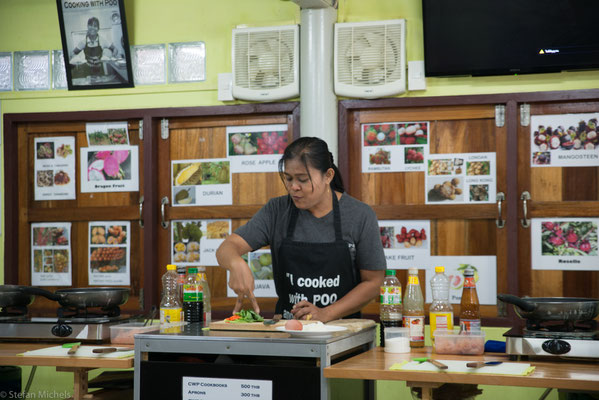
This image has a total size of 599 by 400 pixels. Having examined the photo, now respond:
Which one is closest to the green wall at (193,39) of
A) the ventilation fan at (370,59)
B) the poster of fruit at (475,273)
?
the ventilation fan at (370,59)

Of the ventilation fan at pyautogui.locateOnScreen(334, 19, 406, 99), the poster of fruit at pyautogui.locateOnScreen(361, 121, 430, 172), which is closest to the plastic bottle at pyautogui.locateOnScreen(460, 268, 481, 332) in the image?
the poster of fruit at pyautogui.locateOnScreen(361, 121, 430, 172)

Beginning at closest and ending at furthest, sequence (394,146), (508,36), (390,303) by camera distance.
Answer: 1. (390,303)
2. (508,36)
3. (394,146)

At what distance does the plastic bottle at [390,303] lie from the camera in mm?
2713

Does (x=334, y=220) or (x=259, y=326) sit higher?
(x=334, y=220)

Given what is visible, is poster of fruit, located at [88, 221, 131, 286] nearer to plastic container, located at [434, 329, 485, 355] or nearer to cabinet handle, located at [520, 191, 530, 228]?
cabinet handle, located at [520, 191, 530, 228]

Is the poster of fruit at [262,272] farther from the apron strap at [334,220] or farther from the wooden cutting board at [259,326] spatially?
the wooden cutting board at [259,326]

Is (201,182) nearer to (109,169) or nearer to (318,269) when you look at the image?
(109,169)

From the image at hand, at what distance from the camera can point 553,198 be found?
4250 millimetres

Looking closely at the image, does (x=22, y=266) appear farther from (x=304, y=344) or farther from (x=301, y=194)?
(x=304, y=344)

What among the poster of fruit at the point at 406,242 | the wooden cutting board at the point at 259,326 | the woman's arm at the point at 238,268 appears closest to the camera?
the wooden cutting board at the point at 259,326

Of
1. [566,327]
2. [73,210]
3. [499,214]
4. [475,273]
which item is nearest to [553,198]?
[499,214]

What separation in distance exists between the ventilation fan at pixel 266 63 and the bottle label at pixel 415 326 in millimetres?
2094

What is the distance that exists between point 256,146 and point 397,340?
2.28 metres

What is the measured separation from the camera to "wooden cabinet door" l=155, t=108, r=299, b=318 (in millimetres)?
4633
